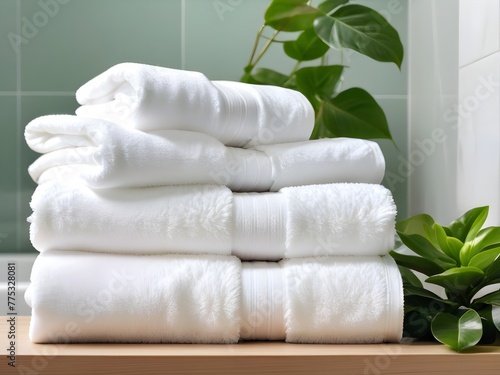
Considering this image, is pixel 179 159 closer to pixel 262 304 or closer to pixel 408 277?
pixel 262 304

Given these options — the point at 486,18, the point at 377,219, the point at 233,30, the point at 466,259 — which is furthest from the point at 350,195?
the point at 233,30

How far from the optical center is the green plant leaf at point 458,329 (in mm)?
647

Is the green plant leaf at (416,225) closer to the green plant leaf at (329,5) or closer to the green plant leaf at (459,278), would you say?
the green plant leaf at (459,278)

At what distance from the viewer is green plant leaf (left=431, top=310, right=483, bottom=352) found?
25.5 inches

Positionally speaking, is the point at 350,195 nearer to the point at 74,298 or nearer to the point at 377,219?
the point at 377,219

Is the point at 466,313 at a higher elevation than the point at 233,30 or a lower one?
lower

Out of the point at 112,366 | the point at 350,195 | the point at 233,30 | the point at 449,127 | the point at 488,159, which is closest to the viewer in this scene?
the point at 112,366

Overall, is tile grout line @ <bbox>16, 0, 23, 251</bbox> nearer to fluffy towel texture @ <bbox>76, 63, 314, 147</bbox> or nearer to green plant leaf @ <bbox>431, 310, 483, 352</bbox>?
fluffy towel texture @ <bbox>76, 63, 314, 147</bbox>

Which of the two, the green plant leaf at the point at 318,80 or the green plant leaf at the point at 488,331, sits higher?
the green plant leaf at the point at 318,80

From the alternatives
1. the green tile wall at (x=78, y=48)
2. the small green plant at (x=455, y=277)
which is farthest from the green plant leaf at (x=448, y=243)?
the green tile wall at (x=78, y=48)

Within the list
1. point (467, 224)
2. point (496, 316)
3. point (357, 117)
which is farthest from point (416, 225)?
point (357, 117)

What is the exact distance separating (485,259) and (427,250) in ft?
0.20

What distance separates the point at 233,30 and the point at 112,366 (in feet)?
3.08

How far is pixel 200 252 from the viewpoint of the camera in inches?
27.5
